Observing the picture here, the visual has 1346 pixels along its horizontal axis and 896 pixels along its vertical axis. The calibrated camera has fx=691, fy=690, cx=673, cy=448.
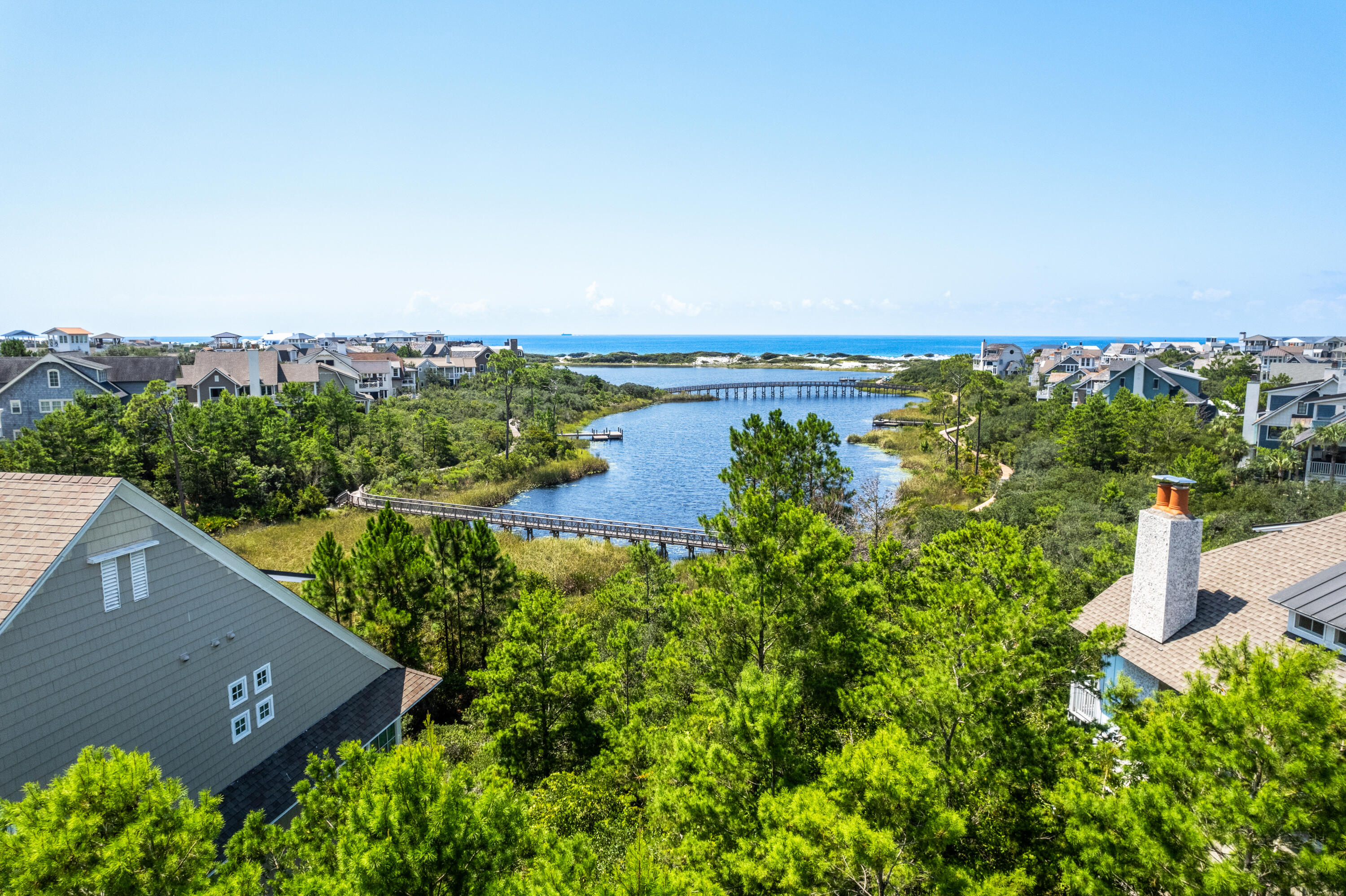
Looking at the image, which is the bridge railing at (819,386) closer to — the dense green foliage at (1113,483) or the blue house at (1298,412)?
the dense green foliage at (1113,483)

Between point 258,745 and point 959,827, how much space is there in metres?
13.9

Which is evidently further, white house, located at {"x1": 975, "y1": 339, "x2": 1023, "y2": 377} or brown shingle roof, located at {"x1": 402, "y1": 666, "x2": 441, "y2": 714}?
white house, located at {"x1": 975, "y1": 339, "x2": 1023, "y2": 377}

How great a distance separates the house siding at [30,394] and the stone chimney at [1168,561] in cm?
6487

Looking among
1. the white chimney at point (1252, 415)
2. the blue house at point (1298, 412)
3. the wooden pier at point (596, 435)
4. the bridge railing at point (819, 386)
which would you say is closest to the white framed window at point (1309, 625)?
the blue house at point (1298, 412)

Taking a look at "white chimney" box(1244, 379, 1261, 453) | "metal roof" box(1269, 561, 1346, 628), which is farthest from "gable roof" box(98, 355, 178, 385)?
"white chimney" box(1244, 379, 1261, 453)

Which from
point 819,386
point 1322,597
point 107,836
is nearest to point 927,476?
point 1322,597

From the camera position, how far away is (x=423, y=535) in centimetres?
4306

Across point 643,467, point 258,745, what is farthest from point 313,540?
point 643,467

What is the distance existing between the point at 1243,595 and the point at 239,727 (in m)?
21.2

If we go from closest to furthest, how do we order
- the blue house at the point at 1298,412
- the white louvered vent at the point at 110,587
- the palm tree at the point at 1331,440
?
1. the white louvered vent at the point at 110,587
2. the palm tree at the point at 1331,440
3. the blue house at the point at 1298,412

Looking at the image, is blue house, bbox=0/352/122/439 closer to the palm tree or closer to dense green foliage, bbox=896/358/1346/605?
dense green foliage, bbox=896/358/1346/605

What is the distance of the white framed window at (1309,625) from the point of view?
40.6ft

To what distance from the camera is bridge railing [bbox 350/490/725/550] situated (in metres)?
42.3

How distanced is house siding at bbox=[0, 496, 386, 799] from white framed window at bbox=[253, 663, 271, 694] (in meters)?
0.12
